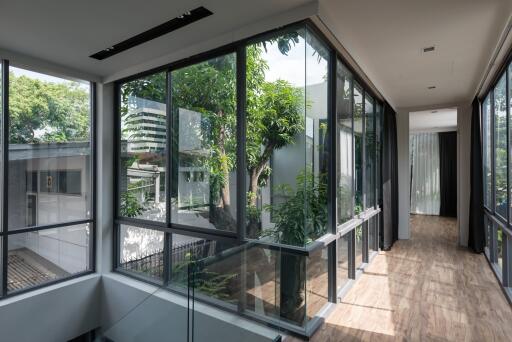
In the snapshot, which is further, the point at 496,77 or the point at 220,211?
the point at 496,77

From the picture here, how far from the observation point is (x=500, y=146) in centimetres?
390

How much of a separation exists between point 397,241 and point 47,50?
6459 millimetres

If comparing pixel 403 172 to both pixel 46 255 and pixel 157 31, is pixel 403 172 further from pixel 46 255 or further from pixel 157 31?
pixel 46 255

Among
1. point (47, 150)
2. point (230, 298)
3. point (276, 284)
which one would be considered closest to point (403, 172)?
point (276, 284)


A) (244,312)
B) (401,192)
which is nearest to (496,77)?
(401,192)

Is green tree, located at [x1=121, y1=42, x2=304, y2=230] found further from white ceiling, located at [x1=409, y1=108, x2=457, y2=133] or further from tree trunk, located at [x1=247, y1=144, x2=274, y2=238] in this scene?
white ceiling, located at [x1=409, y1=108, x2=457, y2=133]

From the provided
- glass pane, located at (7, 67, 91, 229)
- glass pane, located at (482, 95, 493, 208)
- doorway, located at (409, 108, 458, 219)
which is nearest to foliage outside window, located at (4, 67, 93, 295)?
glass pane, located at (7, 67, 91, 229)

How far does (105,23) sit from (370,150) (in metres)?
4.01

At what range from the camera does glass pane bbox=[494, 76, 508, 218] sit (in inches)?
142

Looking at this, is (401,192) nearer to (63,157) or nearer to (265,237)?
(265,237)

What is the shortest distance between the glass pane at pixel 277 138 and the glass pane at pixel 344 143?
2.26 ft

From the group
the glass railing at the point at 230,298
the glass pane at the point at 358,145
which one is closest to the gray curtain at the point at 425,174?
the glass pane at the point at 358,145

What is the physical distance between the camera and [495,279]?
3.88 m

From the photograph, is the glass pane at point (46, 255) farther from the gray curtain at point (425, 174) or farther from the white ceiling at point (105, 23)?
the gray curtain at point (425, 174)
